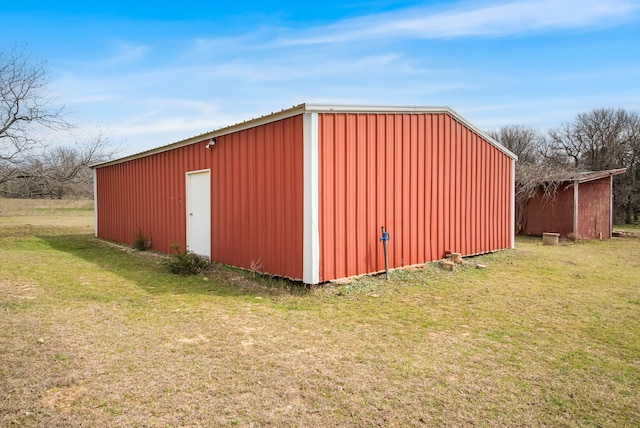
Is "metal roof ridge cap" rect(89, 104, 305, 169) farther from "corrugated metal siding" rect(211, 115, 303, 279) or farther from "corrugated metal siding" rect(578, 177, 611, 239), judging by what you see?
A: "corrugated metal siding" rect(578, 177, 611, 239)

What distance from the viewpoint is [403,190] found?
285 inches

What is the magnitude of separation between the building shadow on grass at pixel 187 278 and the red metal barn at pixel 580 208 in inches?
432

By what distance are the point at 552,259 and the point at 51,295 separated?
30.9 ft

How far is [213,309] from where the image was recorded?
5.02 m

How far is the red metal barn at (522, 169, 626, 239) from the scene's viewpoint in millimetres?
13047

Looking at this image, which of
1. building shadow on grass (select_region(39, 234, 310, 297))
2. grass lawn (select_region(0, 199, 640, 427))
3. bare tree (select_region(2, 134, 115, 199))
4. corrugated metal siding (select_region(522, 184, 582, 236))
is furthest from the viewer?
bare tree (select_region(2, 134, 115, 199))

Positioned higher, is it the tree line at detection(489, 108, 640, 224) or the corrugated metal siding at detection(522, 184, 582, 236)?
the tree line at detection(489, 108, 640, 224)

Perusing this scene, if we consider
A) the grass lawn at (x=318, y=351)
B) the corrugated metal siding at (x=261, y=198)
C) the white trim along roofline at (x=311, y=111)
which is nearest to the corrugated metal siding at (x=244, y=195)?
the corrugated metal siding at (x=261, y=198)

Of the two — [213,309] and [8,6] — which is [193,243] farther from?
[8,6]

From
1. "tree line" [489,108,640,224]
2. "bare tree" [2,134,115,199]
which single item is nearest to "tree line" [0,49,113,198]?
"bare tree" [2,134,115,199]

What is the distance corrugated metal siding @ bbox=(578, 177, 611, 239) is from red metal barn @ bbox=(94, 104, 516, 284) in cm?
473

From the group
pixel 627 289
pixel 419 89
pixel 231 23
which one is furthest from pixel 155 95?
pixel 627 289

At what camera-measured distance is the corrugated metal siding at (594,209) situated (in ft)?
43.2

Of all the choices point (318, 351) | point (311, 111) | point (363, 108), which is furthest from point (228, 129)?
point (318, 351)
